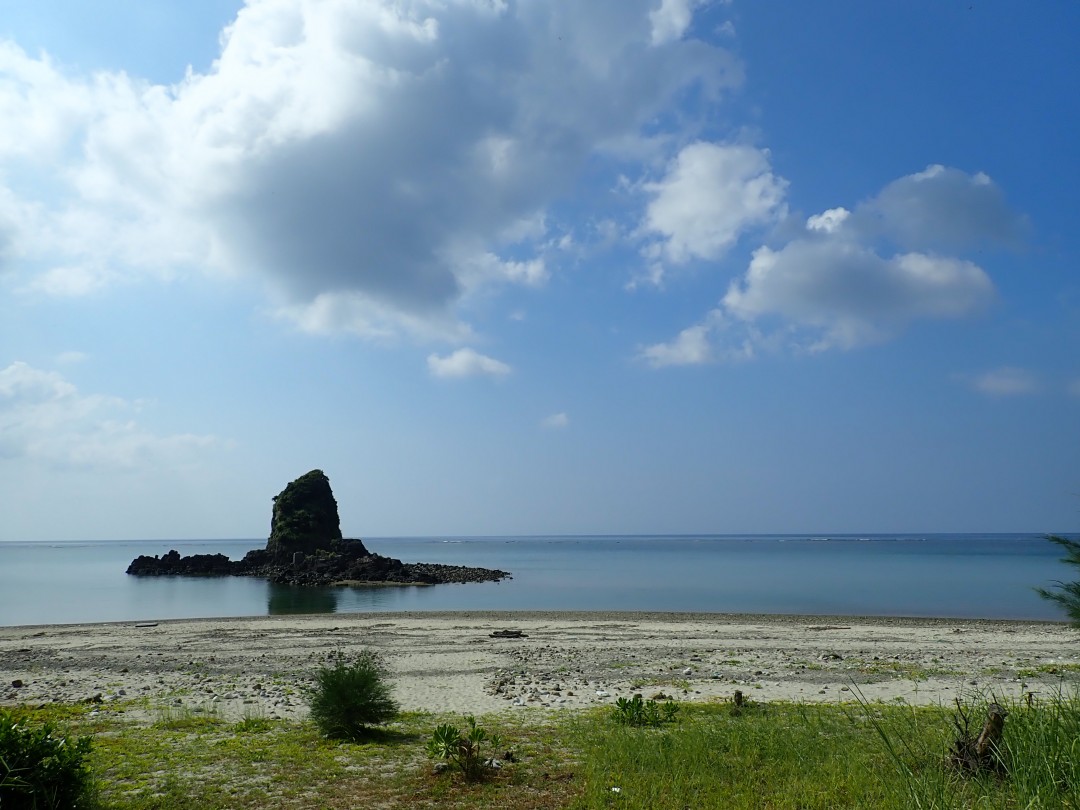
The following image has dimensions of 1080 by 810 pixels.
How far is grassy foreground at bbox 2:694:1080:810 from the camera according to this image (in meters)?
6.86

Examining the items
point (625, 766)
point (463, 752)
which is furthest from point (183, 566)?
point (625, 766)

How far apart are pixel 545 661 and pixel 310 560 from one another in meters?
83.0

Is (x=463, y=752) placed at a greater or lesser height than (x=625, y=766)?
greater

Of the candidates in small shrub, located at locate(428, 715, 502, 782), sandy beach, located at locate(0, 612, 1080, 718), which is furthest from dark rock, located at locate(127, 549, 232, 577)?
small shrub, located at locate(428, 715, 502, 782)

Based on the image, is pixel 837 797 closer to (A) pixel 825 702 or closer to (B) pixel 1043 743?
(B) pixel 1043 743

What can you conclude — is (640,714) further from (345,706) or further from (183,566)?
(183,566)

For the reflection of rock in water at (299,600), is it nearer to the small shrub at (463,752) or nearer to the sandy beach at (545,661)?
the sandy beach at (545,661)

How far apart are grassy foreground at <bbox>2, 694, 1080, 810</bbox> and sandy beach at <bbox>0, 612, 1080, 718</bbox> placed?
3.57m

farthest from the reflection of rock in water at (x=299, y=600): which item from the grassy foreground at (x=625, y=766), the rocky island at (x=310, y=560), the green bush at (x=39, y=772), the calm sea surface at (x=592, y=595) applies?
the green bush at (x=39, y=772)

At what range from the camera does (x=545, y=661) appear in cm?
2270

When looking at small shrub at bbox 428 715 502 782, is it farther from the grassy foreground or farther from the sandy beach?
the sandy beach

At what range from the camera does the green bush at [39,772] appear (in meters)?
6.80

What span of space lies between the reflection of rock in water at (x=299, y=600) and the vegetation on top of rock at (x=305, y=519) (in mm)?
30342

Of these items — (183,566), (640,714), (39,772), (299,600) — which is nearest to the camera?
(39,772)
